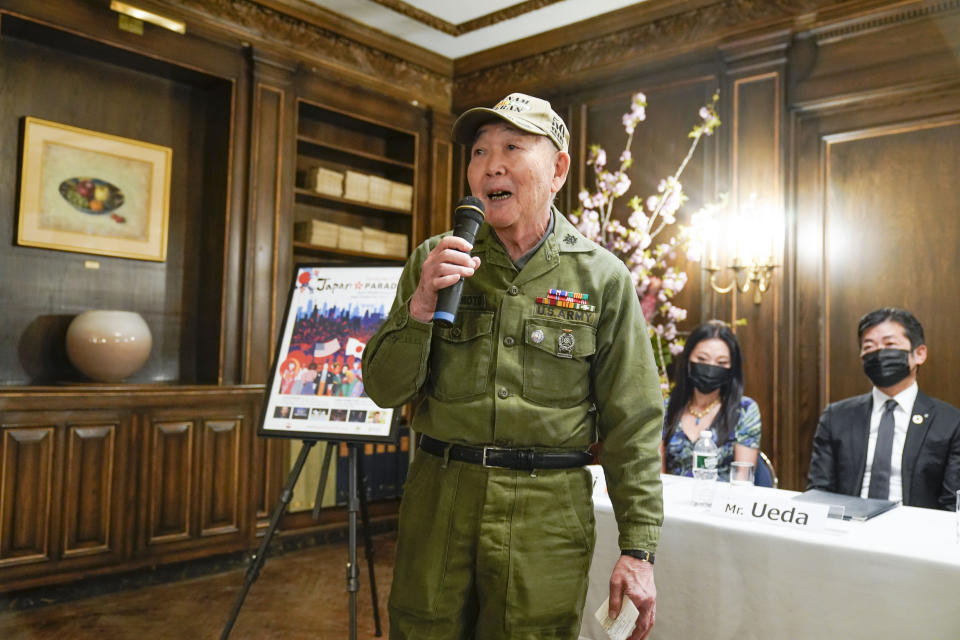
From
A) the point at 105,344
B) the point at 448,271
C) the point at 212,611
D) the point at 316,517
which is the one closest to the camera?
the point at 448,271

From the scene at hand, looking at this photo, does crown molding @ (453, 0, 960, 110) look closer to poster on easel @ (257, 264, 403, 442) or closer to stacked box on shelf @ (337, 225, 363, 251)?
stacked box on shelf @ (337, 225, 363, 251)

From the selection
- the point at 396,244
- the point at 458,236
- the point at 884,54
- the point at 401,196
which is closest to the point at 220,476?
the point at 396,244

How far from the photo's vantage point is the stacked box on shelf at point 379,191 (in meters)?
5.00

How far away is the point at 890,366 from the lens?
2.68 metres

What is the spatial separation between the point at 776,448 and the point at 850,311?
2.68 feet

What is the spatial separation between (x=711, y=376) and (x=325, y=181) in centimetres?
285

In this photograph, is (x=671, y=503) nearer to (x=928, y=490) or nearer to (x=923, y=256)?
(x=928, y=490)

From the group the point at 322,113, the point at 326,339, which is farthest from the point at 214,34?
the point at 326,339

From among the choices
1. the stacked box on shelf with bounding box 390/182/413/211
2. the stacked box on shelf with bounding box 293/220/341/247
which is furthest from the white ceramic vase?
the stacked box on shelf with bounding box 390/182/413/211

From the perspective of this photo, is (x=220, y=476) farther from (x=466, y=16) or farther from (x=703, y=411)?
(x=466, y=16)

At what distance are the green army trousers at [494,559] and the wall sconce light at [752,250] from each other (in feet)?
9.97

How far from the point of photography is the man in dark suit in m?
2.53

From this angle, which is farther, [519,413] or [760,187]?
[760,187]

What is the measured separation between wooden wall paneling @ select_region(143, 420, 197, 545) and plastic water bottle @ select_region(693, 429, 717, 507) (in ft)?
8.70
